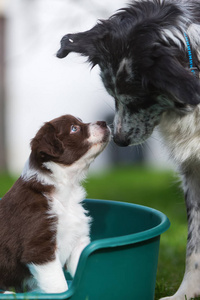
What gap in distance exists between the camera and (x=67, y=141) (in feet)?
9.46

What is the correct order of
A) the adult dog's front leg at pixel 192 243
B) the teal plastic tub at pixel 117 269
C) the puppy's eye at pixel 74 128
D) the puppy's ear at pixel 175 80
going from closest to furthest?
1. the teal plastic tub at pixel 117 269
2. the puppy's ear at pixel 175 80
3. the puppy's eye at pixel 74 128
4. the adult dog's front leg at pixel 192 243

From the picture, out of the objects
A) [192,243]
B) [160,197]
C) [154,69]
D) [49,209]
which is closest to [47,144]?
[49,209]

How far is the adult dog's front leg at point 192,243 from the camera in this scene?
3268 mm

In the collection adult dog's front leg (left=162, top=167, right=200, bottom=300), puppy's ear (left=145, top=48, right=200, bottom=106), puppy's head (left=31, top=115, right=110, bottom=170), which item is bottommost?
adult dog's front leg (left=162, top=167, right=200, bottom=300)

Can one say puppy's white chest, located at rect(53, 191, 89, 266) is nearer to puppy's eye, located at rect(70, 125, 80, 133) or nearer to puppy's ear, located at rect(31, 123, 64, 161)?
puppy's ear, located at rect(31, 123, 64, 161)

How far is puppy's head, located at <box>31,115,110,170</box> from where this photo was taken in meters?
2.80

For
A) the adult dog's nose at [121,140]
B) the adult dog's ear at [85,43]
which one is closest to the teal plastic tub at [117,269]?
the adult dog's nose at [121,140]

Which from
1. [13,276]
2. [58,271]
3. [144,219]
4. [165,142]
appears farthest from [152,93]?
[13,276]

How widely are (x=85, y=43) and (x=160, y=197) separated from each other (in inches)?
180

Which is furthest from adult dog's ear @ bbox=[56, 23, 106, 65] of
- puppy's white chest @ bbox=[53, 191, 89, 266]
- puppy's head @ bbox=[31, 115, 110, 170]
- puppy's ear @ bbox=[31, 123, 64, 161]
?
puppy's white chest @ bbox=[53, 191, 89, 266]

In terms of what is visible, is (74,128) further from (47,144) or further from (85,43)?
(85,43)

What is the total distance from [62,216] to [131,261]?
54 cm

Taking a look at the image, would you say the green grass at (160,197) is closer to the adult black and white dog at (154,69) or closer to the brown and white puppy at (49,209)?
the adult black and white dog at (154,69)

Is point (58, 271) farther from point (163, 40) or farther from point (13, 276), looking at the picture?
point (163, 40)
